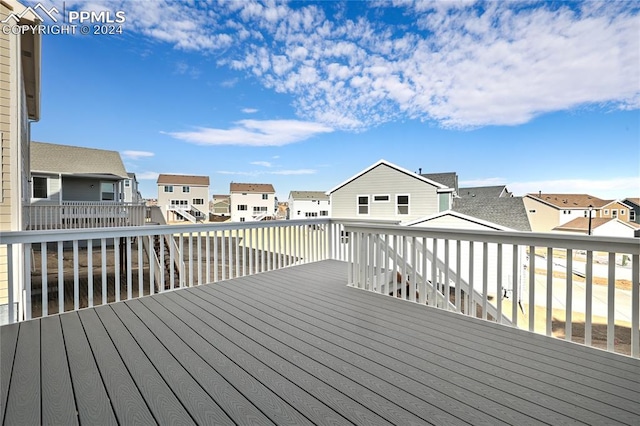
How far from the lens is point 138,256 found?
407 cm

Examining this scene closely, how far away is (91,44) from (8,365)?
28.3ft

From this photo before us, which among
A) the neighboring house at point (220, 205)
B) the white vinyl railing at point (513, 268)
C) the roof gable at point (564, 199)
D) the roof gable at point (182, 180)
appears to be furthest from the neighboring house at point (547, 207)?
the neighboring house at point (220, 205)

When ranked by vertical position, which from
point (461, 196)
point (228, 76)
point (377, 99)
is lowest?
point (461, 196)

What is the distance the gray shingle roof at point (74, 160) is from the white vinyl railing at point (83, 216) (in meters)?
4.27

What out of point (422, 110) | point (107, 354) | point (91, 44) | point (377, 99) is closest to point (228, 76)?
point (91, 44)

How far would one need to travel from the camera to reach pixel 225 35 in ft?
25.0

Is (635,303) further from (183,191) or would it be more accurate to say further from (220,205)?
(220,205)

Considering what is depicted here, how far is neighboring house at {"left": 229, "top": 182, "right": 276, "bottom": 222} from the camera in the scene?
117ft

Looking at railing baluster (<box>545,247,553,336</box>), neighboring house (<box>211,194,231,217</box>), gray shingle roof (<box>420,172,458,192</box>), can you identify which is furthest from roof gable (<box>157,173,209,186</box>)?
railing baluster (<box>545,247,553,336</box>)

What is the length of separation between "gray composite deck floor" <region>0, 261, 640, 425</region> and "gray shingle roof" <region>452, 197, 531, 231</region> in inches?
486

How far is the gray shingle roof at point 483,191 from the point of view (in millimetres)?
17203

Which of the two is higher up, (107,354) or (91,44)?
(91,44)

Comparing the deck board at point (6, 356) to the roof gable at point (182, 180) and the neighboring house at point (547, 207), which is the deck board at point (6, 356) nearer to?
the neighboring house at point (547, 207)

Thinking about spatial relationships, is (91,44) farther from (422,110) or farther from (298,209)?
→ (298,209)
